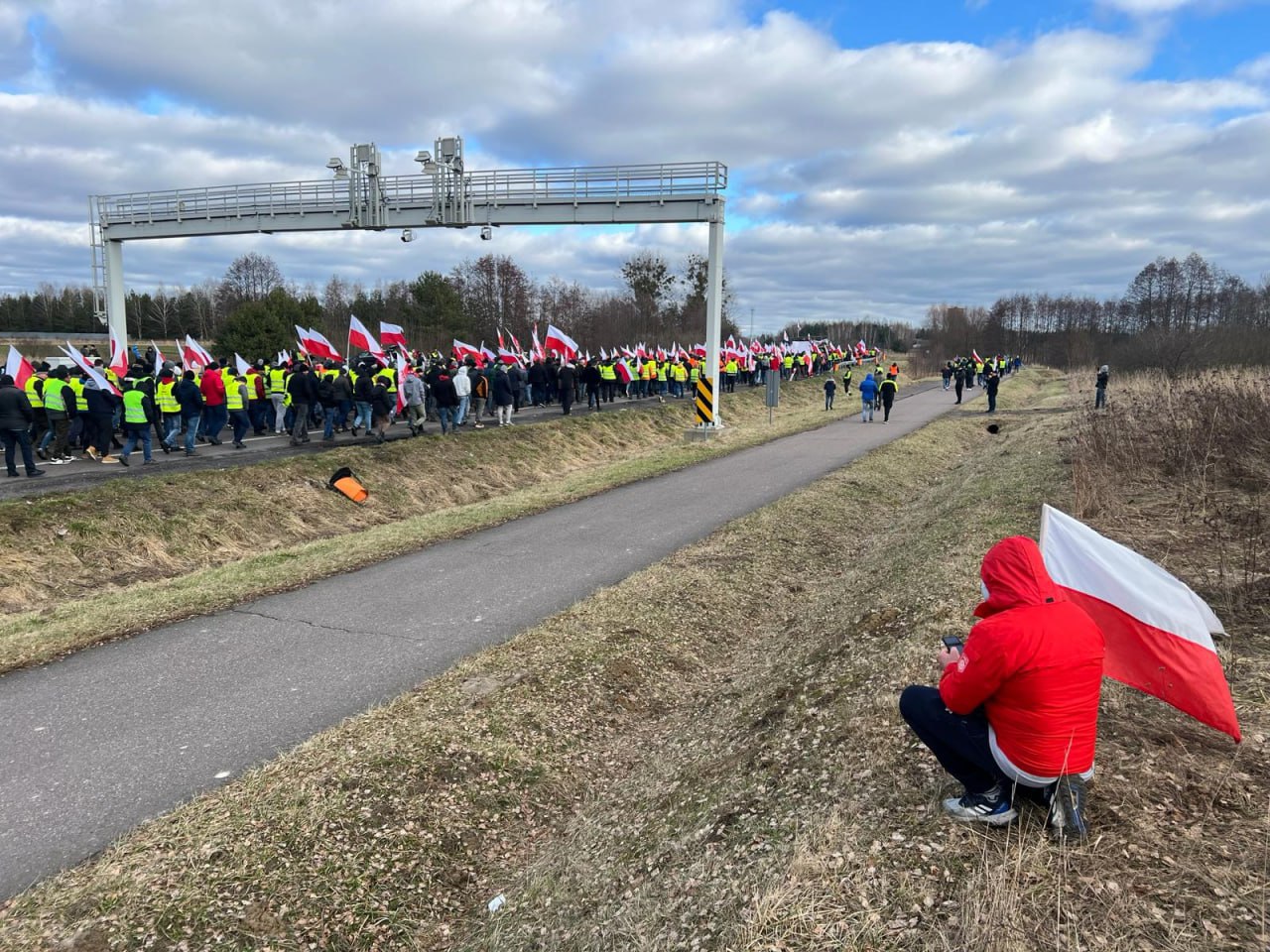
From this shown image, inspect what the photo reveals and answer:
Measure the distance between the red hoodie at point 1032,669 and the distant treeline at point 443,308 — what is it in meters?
46.6

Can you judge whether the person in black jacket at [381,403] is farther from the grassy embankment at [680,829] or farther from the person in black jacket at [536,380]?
the grassy embankment at [680,829]

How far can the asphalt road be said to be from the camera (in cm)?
463

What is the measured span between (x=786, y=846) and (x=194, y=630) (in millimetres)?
6191

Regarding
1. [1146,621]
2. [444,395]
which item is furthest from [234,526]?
[1146,621]

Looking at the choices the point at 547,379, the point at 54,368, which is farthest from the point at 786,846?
the point at 547,379

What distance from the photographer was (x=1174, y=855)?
10.7 feet

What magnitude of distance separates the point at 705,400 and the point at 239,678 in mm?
17619

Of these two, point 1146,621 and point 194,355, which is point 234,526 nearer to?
point 194,355

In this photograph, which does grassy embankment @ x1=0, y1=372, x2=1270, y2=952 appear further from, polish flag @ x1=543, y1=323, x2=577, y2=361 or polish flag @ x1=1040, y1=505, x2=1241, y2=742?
Result: polish flag @ x1=543, y1=323, x2=577, y2=361

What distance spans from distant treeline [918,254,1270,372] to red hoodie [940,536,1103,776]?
28556mm

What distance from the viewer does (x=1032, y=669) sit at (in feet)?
10.2

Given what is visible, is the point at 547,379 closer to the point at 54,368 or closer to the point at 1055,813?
the point at 54,368

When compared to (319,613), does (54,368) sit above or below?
above

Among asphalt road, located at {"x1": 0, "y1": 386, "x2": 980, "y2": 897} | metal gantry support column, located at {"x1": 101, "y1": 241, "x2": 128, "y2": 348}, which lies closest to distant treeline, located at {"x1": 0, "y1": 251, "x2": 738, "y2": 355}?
metal gantry support column, located at {"x1": 101, "y1": 241, "x2": 128, "y2": 348}
